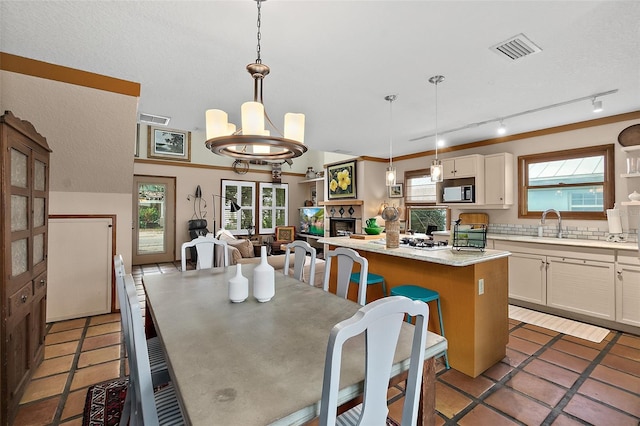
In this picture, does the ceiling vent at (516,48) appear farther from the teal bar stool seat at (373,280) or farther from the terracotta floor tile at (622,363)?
the terracotta floor tile at (622,363)

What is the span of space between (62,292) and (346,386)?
12.8ft

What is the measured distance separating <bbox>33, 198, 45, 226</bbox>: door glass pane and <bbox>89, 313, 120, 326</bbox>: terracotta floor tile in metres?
1.50

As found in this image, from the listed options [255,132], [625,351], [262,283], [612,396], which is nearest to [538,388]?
[612,396]

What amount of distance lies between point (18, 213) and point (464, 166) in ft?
17.3

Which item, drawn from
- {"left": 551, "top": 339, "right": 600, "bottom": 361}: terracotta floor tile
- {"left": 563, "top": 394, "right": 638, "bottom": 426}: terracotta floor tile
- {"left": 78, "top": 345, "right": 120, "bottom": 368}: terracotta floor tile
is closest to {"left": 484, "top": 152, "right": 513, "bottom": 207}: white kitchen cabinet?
{"left": 551, "top": 339, "right": 600, "bottom": 361}: terracotta floor tile

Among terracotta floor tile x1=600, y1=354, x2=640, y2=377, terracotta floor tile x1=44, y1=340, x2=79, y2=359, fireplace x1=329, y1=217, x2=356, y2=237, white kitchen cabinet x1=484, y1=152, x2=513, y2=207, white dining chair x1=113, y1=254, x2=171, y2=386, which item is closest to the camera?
white dining chair x1=113, y1=254, x2=171, y2=386

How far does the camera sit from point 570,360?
2.56m

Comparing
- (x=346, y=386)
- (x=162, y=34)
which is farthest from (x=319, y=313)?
(x=162, y=34)

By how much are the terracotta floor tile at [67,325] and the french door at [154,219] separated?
145 inches

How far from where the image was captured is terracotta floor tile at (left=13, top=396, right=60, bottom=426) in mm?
1817

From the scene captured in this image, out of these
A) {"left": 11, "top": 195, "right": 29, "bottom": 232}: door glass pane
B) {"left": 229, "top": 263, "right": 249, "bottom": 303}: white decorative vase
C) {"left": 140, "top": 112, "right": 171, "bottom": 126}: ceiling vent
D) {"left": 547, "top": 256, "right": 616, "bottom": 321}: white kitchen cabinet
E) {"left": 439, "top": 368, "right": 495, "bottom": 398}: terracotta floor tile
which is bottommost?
{"left": 439, "top": 368, "right": 495, "bottom": 398}: terracotta floor tile

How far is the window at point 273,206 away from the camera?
8664mm

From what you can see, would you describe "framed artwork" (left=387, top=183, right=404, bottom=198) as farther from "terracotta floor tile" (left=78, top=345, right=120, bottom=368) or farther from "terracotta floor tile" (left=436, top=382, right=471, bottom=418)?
"terracotta floor tile" (left=78, top=345, right=120, bottom=368)

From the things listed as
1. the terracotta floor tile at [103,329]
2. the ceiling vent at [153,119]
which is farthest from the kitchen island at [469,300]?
the ceiling vent at [153,119]
